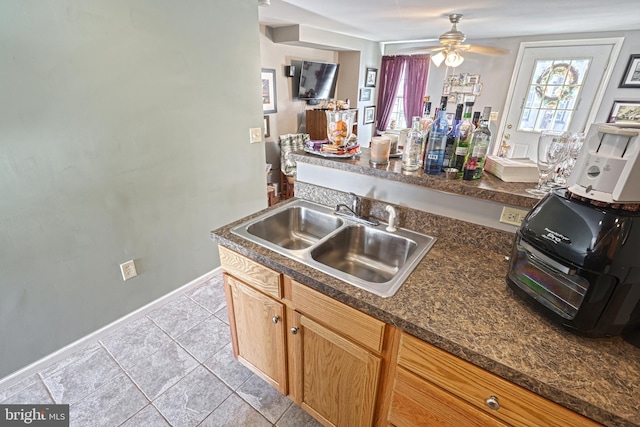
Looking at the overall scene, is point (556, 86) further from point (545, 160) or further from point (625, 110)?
point (545, 160)

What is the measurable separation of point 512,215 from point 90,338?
7.85ft

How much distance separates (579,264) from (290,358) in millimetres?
1102

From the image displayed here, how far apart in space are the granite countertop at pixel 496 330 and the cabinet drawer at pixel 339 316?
37 mm

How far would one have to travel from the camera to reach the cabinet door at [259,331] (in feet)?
4.10

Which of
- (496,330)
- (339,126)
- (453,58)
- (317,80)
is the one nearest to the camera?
(496,330)

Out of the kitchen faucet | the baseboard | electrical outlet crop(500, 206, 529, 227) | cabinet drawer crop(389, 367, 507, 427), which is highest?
electrical outlet crop(500, 206, 529, 227)

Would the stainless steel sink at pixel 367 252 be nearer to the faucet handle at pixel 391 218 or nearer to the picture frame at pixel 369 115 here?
the faucet handle at pixel 391 218

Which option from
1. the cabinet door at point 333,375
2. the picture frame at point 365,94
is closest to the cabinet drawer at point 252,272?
the cabinet door at point 333,375

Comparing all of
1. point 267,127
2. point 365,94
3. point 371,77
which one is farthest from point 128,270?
point 371,77

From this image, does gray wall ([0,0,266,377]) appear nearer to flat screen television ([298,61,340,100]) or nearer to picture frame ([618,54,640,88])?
flat screen television ([298,61,340,100])

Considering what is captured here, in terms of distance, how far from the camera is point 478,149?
1.18m

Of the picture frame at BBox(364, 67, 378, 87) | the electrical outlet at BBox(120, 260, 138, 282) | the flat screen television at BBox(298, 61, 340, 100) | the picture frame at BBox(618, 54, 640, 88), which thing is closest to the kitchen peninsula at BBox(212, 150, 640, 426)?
the electrical outlet at BBox(120, 260, 138, 282)

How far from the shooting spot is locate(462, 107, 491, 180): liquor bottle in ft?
3.77

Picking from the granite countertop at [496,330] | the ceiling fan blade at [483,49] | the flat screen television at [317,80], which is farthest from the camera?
the flat screen television at [317,80]
